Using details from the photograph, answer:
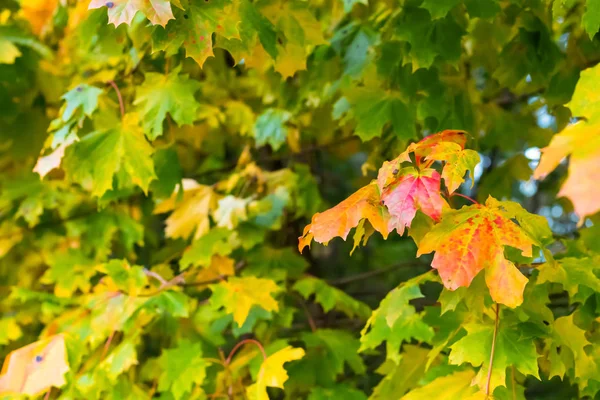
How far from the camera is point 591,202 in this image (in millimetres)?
681

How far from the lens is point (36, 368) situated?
1800 millimetres

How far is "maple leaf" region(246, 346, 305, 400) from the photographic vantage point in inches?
68.9

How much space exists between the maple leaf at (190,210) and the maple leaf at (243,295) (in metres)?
0.42

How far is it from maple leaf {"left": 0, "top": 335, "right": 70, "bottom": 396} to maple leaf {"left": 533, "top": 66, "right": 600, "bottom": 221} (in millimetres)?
1539

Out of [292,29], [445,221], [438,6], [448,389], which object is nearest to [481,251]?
[445,221]

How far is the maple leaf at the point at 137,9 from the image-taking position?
1326 millimetres

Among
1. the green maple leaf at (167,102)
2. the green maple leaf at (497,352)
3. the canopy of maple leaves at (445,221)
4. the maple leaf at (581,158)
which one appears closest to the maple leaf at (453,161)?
the canopy of maple leaves at (445,221)

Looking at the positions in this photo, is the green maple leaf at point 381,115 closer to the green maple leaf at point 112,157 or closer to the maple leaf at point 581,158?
the green maple leaf at point 112,157

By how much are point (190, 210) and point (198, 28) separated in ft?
3.71

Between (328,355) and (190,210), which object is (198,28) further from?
(328,355)

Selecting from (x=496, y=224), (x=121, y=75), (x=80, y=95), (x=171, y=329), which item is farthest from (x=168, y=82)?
(x=496, y=224)

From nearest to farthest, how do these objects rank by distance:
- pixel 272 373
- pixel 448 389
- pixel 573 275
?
pixel 573 275 < pixel 448 389 < pixel 272 373

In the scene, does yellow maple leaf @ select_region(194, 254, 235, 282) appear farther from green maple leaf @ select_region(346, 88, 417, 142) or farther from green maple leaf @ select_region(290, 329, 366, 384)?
green maple leaf @ select_region(346, 88, 417, 142)

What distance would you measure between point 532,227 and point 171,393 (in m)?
1.36
